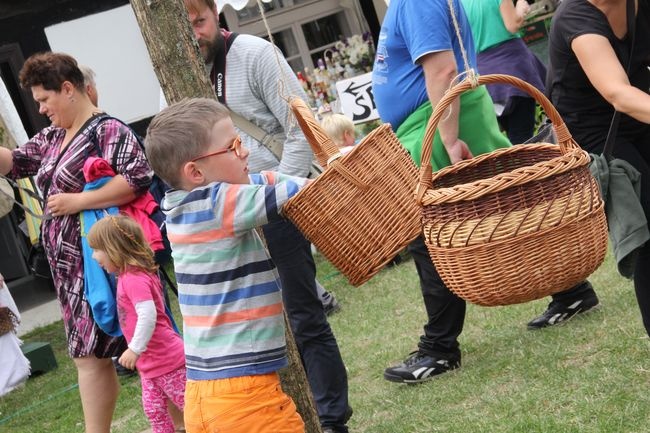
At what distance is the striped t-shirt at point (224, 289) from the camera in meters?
2.91

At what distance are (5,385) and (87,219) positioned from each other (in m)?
3.53

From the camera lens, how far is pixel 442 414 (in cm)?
432

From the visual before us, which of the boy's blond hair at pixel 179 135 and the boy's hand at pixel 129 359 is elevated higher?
the boy's blond hair at pixel 179 135

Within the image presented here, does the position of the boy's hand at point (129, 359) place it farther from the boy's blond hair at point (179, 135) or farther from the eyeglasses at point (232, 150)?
the eyeglasses at point (232, 150)

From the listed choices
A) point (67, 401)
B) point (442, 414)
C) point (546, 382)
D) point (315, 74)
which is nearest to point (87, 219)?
point (442, 414)

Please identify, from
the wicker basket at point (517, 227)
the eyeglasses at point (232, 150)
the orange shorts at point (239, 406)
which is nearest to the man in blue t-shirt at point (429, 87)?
the wicker basket at point (517, 227)

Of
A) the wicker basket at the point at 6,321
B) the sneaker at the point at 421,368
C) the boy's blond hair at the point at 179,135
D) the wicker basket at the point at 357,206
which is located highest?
the boy's blond hair at the point at 179,135

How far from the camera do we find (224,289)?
2959 mm

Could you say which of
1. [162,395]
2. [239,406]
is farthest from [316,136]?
[162,395]

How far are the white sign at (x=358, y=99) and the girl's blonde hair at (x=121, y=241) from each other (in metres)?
4.93

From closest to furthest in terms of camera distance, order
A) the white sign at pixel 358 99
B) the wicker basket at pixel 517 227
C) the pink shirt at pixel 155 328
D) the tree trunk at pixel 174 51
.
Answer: the wicker basket at pixel 517 227 < the tree trunk at pixel 174 51 < the pink shirt at pixel 155 328 < the white sign at pixel 358 99

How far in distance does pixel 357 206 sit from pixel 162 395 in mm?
2245

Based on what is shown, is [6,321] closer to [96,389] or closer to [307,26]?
[96,389]

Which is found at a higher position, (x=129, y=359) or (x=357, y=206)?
(x=357, y=206)
